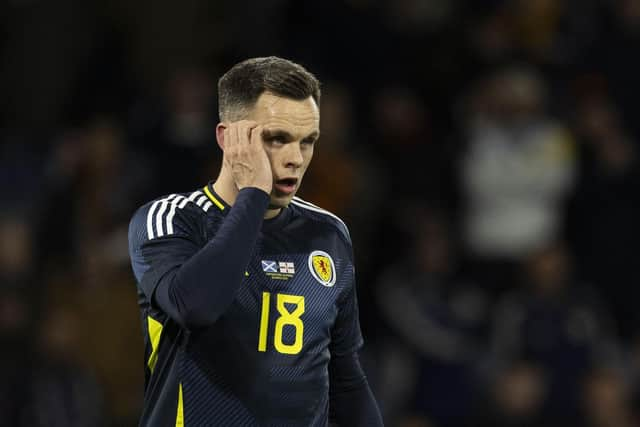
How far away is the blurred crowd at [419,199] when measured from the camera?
8.25 m

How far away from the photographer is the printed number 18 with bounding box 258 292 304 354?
3.59 metres

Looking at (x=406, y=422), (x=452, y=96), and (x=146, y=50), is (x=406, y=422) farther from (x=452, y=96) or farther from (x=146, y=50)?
(x=146, y=50)

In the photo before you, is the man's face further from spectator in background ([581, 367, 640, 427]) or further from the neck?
spectator in background ([581, 367, 640, 427])

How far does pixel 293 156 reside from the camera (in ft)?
11.7

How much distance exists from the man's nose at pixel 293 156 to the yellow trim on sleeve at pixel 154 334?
0.58m

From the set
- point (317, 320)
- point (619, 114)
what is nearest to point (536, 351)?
point (619, 114)

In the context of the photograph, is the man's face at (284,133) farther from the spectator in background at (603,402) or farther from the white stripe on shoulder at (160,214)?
the spectator in background at (603,402)

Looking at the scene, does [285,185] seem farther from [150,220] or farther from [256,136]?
[150,220]

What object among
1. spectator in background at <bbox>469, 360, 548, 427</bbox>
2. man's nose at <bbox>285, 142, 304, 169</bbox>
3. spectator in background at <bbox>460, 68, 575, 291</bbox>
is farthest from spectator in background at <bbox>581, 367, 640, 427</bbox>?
man's nose at <bbox>285, 142, 304, 169</bbox>

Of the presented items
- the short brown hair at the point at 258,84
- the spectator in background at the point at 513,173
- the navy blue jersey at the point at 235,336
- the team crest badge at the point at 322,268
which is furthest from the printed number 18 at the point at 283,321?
the spectator in background at the point at 513,173

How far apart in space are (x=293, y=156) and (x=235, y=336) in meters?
0.53

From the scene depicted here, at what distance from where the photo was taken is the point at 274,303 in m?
3.63

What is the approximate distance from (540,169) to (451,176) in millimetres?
659

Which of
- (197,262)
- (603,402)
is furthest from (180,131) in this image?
(197,262)
